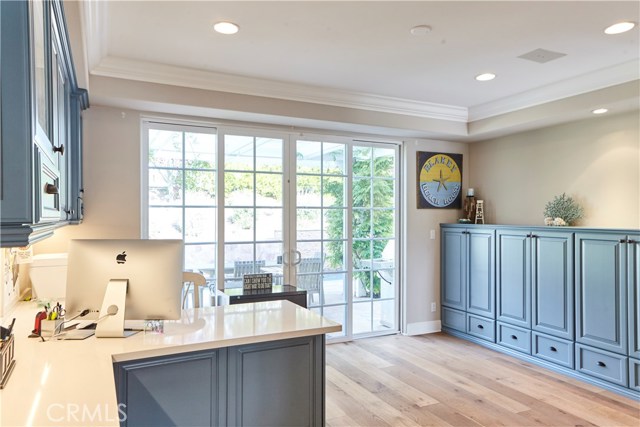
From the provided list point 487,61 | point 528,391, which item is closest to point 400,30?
point 487,61

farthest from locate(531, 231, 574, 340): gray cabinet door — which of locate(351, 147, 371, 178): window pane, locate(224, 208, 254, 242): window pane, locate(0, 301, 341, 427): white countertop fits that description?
locate(224, 208, 254, 242): window pane

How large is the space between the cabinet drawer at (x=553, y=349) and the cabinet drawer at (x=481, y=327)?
49 cm

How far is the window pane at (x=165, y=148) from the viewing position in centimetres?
392

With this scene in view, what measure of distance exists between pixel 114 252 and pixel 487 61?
2904 millimetres

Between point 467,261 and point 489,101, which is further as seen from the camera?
point 467,261

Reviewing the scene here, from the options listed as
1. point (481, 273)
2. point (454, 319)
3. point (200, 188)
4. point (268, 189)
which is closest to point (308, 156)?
point (268, 189)

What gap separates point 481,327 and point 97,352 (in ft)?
13.2

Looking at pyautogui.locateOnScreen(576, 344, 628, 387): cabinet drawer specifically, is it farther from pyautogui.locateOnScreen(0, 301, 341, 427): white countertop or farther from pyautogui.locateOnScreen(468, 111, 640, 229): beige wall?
pyautogui.locateOnScreen(0, 301, 341, 427): white countertop

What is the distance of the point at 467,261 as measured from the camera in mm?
4887

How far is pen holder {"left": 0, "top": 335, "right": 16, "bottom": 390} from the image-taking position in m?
1.42

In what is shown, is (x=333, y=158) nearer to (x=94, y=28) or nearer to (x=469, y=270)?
(x=469, y=270)

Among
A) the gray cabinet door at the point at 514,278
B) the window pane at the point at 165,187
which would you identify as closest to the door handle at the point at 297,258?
the window pane at the point at 165,187

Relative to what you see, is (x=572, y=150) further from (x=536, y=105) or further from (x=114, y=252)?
(x=114, y=252)

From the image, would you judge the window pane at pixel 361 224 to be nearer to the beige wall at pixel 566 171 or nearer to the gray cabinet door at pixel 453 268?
the gray cabinet door at pixel 453 268
